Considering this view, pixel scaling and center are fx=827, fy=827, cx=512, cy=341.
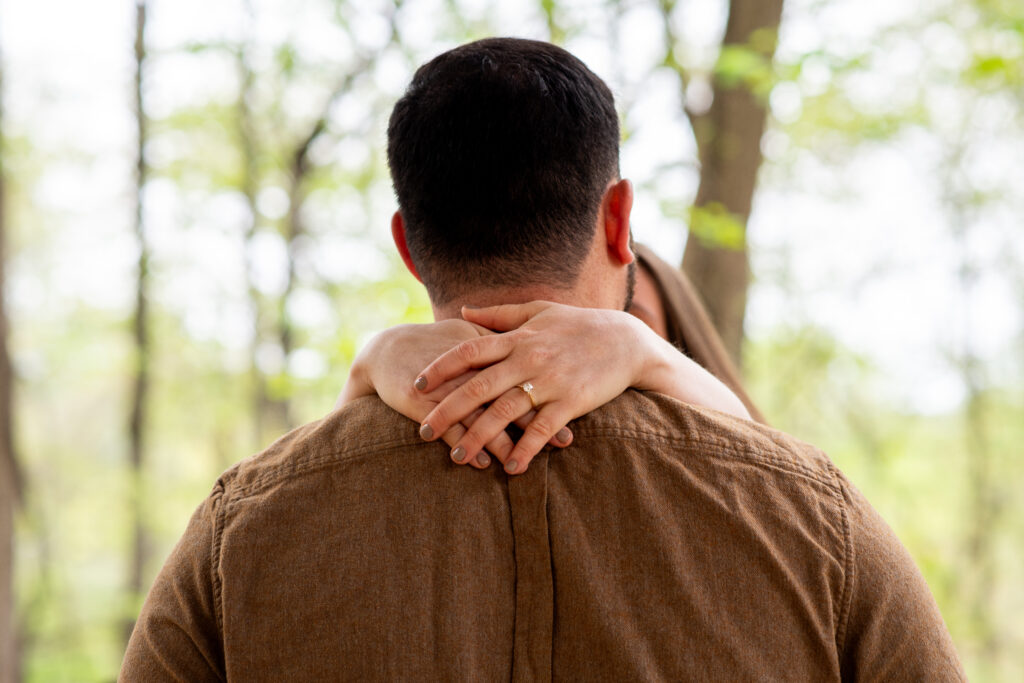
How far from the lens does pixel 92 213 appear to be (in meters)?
14.1

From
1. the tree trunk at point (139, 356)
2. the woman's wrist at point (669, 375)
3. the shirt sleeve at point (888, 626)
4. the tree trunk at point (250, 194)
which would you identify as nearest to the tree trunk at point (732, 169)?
the woman's wrist at point (669, 375)

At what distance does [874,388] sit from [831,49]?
7.31m

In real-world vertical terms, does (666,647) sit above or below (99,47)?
below

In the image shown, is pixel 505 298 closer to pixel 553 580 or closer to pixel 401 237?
pixel 401 237

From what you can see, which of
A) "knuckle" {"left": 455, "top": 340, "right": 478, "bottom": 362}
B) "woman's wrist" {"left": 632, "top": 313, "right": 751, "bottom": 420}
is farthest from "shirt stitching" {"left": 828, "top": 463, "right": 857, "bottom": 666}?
"knuckle" {"left": 455, "top": 340, "right": 478, "bottom": 362}

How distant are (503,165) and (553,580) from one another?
2.13ft

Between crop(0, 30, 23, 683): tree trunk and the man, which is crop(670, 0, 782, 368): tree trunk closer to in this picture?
the man

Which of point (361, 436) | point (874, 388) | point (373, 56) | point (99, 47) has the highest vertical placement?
point (99, 47)

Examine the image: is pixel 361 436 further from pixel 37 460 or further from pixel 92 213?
pixel 37 460

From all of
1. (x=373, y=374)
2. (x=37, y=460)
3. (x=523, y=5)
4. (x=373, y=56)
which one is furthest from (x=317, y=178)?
(x=37, y=460)

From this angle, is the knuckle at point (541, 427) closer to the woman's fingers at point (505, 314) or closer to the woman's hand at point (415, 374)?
the woman's hand at point (415, 374)

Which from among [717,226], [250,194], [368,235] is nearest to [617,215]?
[717,226]

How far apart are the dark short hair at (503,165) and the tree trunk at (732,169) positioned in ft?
11.5

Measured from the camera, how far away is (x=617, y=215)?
4.74 ft
